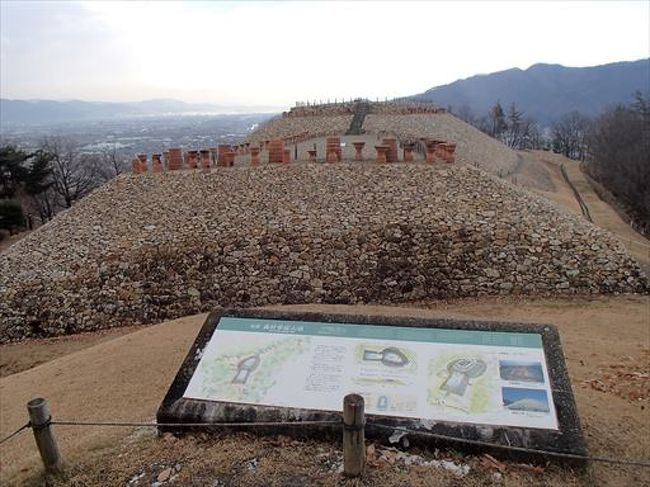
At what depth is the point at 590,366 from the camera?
26.2 ft

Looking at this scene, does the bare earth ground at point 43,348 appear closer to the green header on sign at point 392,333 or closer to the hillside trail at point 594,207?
the green header on sign at point 392,333

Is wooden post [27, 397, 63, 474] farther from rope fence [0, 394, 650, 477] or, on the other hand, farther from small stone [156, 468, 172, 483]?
small stone [156, 468, 172, 483]

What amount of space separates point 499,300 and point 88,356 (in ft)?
29.6

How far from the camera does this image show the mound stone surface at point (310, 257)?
1249 centimetres

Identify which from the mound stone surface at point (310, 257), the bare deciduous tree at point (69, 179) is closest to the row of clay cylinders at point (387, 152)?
the mound stone surface at point (310, 257)

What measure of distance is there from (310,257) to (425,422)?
8962mm

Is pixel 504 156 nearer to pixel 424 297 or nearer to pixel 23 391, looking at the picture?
pixel 424 297

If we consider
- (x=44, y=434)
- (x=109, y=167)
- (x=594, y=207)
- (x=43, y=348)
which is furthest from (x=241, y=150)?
(x=109, y=167)

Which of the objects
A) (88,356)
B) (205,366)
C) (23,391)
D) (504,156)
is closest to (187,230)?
(88,356)

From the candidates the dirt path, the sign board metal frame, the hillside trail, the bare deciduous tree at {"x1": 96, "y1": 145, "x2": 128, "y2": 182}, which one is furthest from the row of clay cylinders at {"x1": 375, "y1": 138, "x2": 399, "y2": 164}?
the bare deciduous tree at {"x1": 96, "y1": 145, "x2": 128, "y2": 182}

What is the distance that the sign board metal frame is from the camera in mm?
3990

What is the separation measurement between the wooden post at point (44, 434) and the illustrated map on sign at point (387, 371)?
3.87 ft

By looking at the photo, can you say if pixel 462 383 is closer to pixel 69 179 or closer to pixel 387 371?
pixel 387 371

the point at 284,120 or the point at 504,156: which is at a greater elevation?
the point at 284,120
